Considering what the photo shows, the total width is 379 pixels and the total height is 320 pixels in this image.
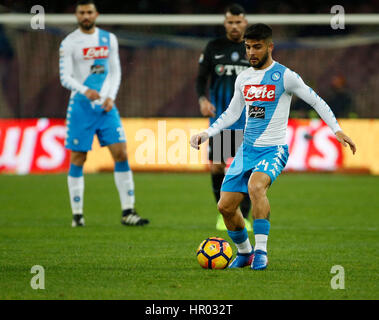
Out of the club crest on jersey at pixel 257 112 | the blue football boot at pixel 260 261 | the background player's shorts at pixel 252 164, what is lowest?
the blue football boot at pixel 260 261

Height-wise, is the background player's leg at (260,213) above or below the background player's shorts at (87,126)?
below

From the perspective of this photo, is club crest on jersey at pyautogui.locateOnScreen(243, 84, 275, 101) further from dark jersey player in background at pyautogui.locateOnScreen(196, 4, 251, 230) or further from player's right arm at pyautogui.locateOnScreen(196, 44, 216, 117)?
player's right arm at pyautogui.locateOnScreen(196, 44, 216, 117)

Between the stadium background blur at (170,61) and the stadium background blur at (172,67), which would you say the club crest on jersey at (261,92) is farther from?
the stadium background blur at (170,61)

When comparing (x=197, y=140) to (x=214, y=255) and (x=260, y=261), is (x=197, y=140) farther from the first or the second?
(x=260, y=261)

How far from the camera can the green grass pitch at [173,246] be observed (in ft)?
16.1

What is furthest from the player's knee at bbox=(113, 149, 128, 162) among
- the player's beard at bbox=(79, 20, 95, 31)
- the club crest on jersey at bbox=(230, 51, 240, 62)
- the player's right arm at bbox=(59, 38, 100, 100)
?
the club crest on jersey at bbox=(230, 51, 240, 62)

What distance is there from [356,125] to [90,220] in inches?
311

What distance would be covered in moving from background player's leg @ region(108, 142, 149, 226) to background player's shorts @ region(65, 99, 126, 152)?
11cm

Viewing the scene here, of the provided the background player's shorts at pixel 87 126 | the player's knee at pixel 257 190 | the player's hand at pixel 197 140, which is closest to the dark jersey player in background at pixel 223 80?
the background player's shorts at pixel 87 126

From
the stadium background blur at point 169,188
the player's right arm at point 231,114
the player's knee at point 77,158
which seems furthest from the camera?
the player's knee at point 77,158

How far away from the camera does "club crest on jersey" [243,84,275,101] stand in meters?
5.93

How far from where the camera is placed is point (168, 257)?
629 centimetres

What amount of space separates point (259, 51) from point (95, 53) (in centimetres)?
302
